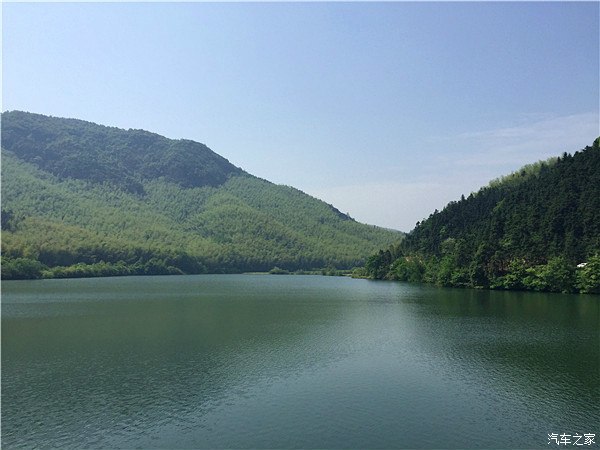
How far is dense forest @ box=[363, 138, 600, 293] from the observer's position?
89.9m

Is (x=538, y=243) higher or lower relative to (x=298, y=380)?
higher

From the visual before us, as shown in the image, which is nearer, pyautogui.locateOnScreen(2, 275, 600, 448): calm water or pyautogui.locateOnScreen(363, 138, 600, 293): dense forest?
pyautogui.locateOnScreen(2, 275, 600, 448): calm water

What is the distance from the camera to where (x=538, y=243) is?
99.3m

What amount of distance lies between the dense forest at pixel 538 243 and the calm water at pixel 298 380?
107ft

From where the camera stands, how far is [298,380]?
3147cm

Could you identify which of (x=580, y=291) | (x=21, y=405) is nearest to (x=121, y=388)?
(x=21, y=405)

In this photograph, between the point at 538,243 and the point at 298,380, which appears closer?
the point at 298,380

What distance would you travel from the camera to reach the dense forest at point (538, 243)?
295 ft

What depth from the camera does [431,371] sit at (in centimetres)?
3388

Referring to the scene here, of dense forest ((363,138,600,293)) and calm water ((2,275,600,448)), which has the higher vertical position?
dense forest ((363,138,600,293))

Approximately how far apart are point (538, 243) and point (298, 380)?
8331 cm

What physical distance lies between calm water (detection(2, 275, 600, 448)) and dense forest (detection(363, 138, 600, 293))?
32.7 metres

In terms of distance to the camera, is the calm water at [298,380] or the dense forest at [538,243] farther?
the dense forest at [538,243]

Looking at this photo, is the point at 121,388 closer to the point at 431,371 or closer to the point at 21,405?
the point at 21,405
